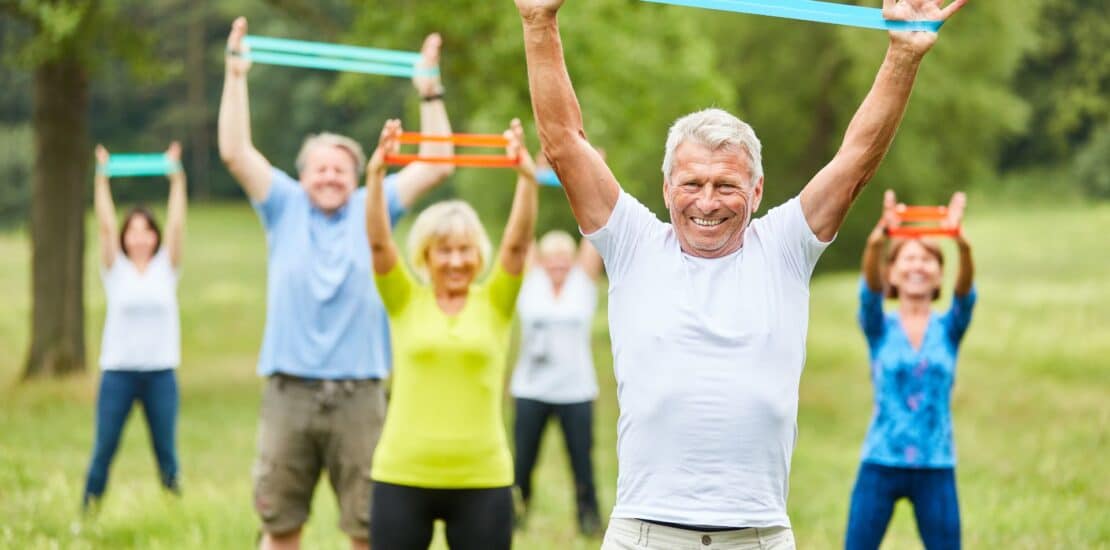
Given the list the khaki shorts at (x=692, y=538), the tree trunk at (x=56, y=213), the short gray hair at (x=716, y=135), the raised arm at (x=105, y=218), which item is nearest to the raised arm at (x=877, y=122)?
the short gray hair at (x=716, y=135)

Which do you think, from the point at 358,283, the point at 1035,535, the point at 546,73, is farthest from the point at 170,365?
the point at 546,73

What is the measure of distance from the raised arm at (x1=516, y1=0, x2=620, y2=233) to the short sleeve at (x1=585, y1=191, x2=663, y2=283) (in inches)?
0.8

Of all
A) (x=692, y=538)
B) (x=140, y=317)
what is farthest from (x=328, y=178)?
(x=140, y=317)

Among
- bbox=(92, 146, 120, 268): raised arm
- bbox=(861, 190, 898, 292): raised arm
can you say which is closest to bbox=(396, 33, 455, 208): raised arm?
bbox=(861, 190, 898, 292): raised arm

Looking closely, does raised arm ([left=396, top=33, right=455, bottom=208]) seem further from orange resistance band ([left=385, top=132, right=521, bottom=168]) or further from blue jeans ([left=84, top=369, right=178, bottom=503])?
blue jeans ([left=84, top=369, right=178, bottom=503])

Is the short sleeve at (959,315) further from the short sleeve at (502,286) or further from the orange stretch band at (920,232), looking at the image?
the short sleeve at (502,286)

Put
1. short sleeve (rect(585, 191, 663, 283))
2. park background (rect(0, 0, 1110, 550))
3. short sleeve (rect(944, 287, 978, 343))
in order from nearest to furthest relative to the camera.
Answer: short sleeve (rect(585, 191, 663, 283)), short sleeve (rect(944, 287, 978, 343)), park background (rect(0, 0, 1110, 550))

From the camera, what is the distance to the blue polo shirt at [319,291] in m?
6.50

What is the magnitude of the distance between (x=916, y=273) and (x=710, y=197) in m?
3.50

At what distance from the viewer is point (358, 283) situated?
259 inches

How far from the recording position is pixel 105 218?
9.67 meters

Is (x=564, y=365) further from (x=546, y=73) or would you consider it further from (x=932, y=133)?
(x=932, y=133)

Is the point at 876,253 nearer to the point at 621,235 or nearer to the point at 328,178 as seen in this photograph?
the point at 328,178

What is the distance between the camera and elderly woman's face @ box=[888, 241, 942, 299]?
711cm
